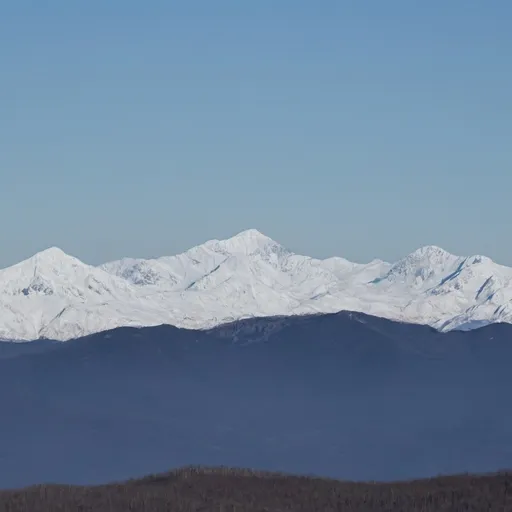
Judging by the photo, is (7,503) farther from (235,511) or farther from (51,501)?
(235,511)

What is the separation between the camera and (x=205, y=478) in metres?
50.5

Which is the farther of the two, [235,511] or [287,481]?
[287,481]

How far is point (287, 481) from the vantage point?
5088 centimetres

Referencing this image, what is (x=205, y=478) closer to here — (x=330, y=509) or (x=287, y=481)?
(x=287, y=481)

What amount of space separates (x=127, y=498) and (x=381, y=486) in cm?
1019

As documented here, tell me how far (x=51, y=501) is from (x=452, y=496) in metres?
14.3

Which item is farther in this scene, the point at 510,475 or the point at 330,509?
the point at 510,475

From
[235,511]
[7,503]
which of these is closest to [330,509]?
[235,511]

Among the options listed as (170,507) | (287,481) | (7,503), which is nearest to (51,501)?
(7,503)

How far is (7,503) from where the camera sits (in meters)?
45.5

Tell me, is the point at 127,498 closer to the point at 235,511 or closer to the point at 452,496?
the point at 235,511

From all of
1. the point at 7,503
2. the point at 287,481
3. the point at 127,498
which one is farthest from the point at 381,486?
the point at 7,503

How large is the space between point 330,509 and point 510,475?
893 cm

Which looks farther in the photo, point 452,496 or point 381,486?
point 381,486
